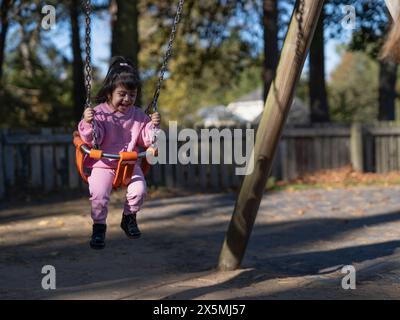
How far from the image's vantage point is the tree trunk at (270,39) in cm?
1391

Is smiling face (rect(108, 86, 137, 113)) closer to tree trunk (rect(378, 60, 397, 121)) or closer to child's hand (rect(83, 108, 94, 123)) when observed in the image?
child's hand (rect(83, 108, 94, 123))

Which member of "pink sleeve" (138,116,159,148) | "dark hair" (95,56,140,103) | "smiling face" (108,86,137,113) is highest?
"dark hair" (95,56,140,103)

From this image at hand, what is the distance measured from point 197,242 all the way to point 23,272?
2301 mm

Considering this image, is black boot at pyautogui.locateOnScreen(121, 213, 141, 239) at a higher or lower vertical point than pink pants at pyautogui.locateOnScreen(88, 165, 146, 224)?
lower

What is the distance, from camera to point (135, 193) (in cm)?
541

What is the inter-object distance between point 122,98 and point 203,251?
259 cm

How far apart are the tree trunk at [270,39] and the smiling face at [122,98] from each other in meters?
8.73

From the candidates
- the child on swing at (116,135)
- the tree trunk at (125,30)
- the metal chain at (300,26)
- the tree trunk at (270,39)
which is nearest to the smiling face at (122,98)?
the child on swing at (116,135)

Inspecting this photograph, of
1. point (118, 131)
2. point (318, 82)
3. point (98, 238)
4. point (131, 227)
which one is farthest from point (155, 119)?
point (318, 82)

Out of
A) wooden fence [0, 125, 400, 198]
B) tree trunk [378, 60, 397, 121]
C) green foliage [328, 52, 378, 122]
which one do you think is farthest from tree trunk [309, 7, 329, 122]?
green foliage [328, 52, 378, 122]

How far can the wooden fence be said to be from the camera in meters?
12.6

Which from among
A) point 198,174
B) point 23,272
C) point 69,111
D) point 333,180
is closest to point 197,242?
point 23,272

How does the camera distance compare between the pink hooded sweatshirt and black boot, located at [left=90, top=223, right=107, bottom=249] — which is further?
the pink hooded sweatshirt

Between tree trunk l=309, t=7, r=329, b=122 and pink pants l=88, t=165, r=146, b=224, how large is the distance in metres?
11.4
